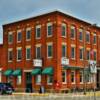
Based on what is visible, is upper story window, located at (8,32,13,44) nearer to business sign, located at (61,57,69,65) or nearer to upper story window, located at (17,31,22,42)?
upper story window, located at (17,31,22,42)

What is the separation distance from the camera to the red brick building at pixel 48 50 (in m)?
56.4

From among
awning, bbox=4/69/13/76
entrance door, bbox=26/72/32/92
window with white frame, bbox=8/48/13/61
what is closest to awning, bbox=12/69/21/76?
awning, bbox=4/69/13/76

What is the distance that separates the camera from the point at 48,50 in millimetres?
57719

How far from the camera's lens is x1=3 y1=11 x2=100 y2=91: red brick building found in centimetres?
5644

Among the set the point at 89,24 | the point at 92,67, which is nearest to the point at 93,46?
the point at 89,24

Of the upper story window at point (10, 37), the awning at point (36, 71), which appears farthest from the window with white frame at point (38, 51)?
the upper story window at point (10, 37)

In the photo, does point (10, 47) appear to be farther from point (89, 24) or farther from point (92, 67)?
point (92, 67)

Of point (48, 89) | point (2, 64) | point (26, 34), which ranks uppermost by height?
point (26, 34)

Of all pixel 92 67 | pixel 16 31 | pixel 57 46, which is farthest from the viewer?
pixel 16 31

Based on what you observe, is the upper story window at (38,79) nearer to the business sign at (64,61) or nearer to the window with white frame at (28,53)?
the window with white frame at (28,53)

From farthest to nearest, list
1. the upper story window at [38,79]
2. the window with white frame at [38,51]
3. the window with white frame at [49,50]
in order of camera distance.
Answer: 1. the window with white frame at [38,51]
2. the upper story window at [38,79]
3. the window with white frame at [49,50]

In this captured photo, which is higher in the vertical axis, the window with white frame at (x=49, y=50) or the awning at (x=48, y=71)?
the window with white frame at (x=49, y=50)

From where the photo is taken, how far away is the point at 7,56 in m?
66.1

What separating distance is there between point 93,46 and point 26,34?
13568 millimetres
